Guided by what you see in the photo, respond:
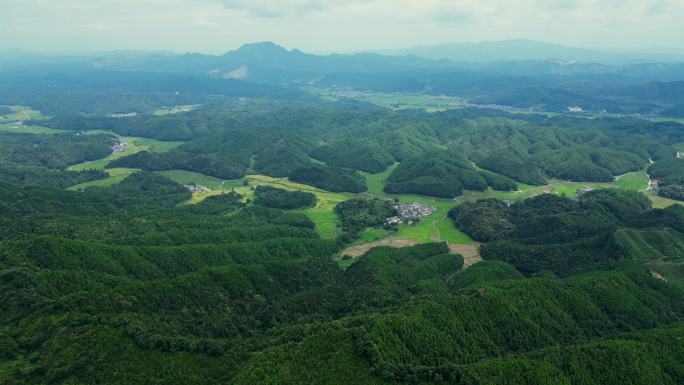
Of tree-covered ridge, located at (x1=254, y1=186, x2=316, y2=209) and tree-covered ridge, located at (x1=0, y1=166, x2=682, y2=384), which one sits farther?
tree-covered ridge, located at (x1=254, y1=186, x2=316, y2=209)

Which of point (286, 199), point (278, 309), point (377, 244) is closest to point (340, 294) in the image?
point (278, 309)

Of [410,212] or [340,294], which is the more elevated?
[340,294]

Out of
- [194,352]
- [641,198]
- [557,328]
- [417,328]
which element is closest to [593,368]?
[557,328]

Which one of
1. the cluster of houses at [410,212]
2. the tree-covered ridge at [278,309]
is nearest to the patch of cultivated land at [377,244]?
the tree-covered ridge at [278,309]

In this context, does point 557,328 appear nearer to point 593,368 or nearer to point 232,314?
point 593,368

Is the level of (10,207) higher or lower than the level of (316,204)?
higher

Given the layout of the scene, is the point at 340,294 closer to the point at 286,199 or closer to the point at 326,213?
the point at 326,213

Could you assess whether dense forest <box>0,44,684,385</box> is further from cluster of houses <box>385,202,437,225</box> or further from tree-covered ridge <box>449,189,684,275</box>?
cluster of houses <box>385,202,437,225</box>

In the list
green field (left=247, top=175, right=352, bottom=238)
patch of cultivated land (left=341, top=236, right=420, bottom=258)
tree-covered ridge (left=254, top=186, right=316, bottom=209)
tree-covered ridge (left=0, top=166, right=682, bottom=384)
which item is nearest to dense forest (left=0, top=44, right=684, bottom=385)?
tree-covered ridge (left=0, top=166, right=682, bottom=384)
